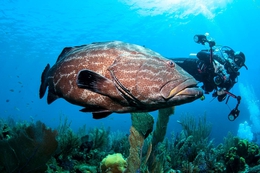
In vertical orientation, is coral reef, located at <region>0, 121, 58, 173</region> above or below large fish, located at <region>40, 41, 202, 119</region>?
below

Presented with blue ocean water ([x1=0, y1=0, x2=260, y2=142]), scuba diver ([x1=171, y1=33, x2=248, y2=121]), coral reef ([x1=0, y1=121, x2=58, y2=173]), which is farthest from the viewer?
blue ocean water ([x1=0, y1=0, x2=260, y2=142])

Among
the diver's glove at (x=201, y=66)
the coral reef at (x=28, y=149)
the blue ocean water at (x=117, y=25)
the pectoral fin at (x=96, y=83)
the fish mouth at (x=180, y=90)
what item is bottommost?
the coral reef at (x=28, y=149)

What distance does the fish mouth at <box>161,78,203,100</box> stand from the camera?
203cm

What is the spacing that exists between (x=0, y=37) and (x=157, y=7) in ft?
111

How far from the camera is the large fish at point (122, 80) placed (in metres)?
2.10

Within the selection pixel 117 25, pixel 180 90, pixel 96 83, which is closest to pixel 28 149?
pixel 96 83

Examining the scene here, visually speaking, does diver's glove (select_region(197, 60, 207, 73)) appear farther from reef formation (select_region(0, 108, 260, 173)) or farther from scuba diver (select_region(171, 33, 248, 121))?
reef formation (select_region(0, 108, 260, 173))

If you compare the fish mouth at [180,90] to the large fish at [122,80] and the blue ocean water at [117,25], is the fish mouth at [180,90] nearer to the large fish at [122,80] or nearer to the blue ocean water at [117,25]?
the large fish at [122,80]

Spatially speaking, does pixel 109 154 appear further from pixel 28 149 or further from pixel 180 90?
pixel 180 90

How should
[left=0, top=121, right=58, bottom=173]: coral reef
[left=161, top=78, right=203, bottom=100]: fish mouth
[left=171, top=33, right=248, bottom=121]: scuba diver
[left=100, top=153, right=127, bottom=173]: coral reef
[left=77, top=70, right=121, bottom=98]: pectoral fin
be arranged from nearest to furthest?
[left=161, top=78, right=203, bottom=100]: fish mouth < [left=77, top=70, right=121, bottom=98]: pectoral fin < [left=0, top=121, right=58, bottom=173]: coral reef < [left=100, top=153, right=127, bottom=173]: coral reef < [left=171, top=33, right=248, bottom=121]: scuba diver

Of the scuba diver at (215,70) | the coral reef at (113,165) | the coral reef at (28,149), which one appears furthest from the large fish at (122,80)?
the scuba diver at (215,70)

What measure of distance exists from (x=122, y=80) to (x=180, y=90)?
67 centimetres

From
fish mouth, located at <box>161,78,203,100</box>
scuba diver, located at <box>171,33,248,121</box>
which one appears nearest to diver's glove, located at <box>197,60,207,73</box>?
scuba diver, located at <box>171,33,248,121</box>

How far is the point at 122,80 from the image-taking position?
2.20 m
